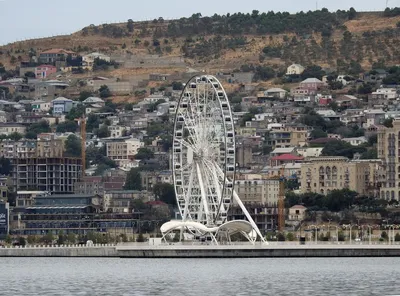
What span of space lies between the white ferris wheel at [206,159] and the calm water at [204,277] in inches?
251

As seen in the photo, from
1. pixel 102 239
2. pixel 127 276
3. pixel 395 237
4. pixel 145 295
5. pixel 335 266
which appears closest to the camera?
pixel 145 295

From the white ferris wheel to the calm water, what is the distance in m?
6.38

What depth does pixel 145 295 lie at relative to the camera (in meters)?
111

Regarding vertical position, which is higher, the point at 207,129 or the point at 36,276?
the point at 207,129

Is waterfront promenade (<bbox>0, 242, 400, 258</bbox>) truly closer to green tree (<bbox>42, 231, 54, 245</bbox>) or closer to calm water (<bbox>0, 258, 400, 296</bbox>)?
calm water (<bbox>0, 258, 400, 296</bbox>)

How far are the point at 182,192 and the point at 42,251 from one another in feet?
53.0

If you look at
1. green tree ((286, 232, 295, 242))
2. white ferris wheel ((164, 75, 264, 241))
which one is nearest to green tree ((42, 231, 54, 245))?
green tree ((286, 232, 295, 242))

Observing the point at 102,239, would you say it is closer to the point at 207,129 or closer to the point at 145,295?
the point at 207,129

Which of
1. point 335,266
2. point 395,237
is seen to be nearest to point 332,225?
point 395,237

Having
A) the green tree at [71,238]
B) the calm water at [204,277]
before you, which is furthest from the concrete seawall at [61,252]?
the green tree at [71,238]

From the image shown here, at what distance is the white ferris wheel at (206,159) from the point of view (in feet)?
515

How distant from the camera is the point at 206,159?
158125 millimetres

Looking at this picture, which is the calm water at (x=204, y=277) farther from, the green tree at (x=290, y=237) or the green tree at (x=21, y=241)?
the green tree at (x=21, y=241)

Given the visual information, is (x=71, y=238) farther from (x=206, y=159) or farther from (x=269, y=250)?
(x=269, y=250)
